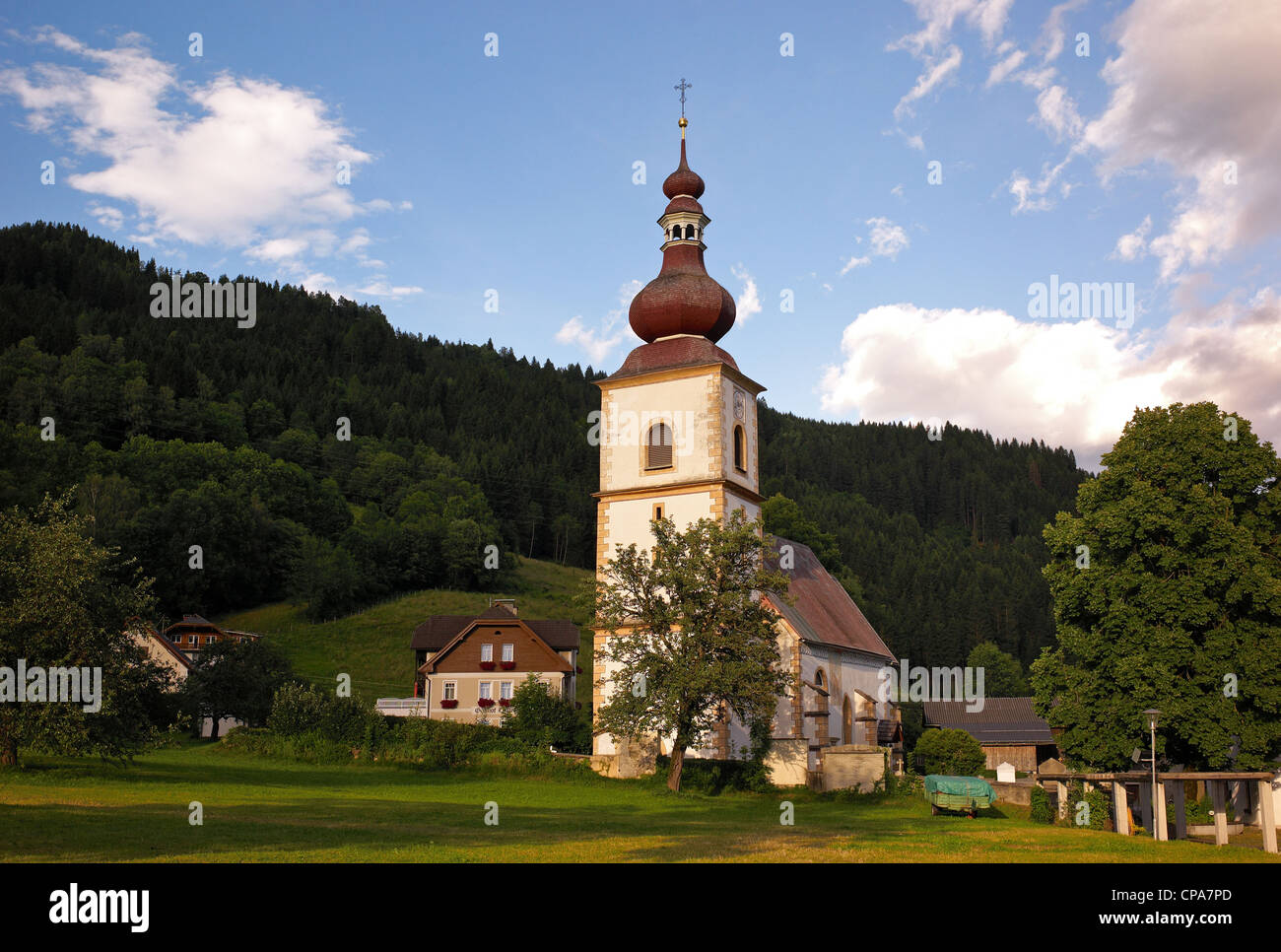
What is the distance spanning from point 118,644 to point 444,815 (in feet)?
37.0

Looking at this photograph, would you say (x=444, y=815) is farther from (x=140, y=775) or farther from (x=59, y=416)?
(x=59, y=416)

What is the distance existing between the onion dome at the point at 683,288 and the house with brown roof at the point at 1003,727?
37.5 m

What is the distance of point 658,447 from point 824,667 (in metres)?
10.6

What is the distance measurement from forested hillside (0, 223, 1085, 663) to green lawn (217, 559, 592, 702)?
3198 millimetres

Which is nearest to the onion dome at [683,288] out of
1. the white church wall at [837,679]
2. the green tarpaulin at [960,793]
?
the white church wall at [837,679]

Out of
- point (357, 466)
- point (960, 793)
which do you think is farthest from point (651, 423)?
point (357, 466)

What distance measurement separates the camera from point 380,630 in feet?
281

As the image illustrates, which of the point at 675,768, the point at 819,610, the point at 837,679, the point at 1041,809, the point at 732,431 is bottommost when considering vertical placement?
the point at 1041,809

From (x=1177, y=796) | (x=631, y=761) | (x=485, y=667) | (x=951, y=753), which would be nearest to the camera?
(x=1177, y=796)

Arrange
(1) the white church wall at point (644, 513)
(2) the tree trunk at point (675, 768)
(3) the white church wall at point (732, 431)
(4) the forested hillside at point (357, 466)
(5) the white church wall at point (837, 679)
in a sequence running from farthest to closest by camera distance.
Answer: (4) the forested hillside at point (357, 466)
(3) the white church wall at point (732, 431)
(1) the white church wall at point (644, 513)
(5) the white church wall at point (837, 679)
(2) the tree trunk at point (675, 768)

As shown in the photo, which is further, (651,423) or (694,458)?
(651,423)

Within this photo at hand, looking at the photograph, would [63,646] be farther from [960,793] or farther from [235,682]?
[235,682]

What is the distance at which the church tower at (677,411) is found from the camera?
39500 mm

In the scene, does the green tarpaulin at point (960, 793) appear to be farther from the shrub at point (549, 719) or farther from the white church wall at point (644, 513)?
the shrub at point (549, 719)
